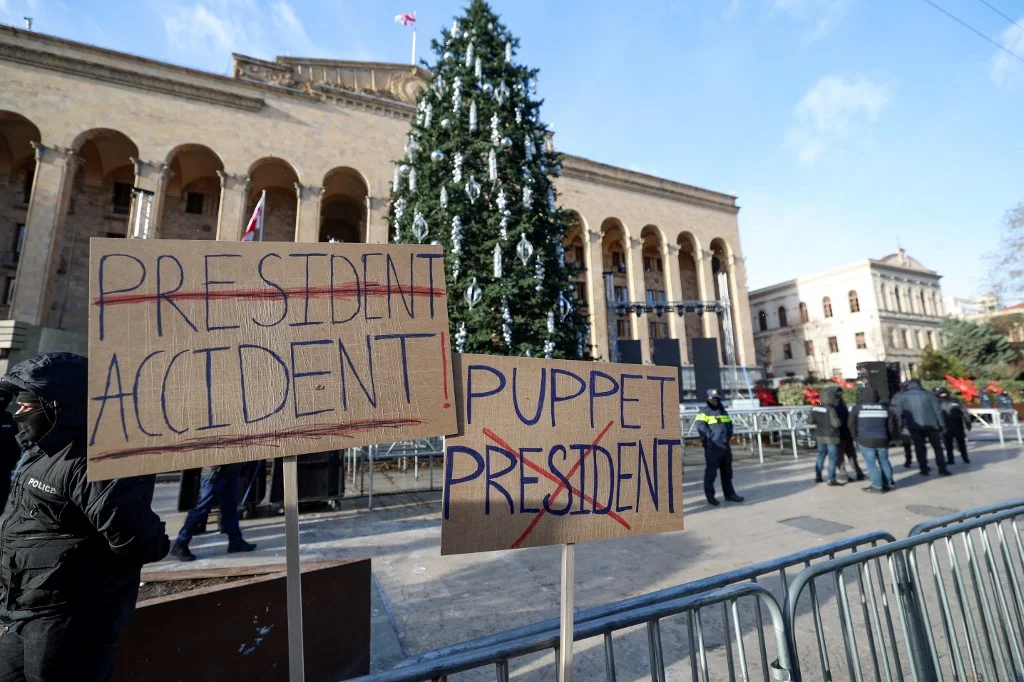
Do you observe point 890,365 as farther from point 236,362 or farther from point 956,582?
point 236,362

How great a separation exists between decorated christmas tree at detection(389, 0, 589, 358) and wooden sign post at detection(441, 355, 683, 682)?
7.05 m

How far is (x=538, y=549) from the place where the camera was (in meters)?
5.19

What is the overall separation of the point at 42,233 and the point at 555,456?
2491cm

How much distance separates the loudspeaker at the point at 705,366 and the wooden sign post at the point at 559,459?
18.0m

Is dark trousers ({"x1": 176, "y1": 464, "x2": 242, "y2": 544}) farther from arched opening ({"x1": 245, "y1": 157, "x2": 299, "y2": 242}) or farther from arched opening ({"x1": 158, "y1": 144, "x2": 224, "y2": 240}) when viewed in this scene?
arched opening ({"x1": 158, "y1": 144, "x2": 224, "y2": 240})

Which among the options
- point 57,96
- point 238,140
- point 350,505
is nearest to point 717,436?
point 350,505

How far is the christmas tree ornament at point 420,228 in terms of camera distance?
10.4 metres

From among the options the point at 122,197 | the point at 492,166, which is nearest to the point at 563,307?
the point at 492,166

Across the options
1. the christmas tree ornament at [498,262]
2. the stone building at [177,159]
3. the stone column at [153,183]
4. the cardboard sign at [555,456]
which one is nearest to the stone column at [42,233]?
the stone building at [177,159]

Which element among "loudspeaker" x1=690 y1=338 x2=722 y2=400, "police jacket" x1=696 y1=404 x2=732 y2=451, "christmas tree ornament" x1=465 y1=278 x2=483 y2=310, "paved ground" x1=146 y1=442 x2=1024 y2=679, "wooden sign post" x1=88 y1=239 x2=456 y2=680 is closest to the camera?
"wooden sign post" x1=88 y1=239 x2=456 y2=680

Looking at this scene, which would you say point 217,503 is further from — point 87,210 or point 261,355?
point 87,210

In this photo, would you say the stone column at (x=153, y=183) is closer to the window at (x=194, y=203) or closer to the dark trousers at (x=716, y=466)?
the window at (x=194, y=203)

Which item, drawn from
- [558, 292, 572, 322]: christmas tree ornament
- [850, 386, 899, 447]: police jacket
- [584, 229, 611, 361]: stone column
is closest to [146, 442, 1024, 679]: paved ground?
[850, 386, 899, 447]: police jacket

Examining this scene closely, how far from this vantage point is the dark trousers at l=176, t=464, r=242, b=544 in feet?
15.6
